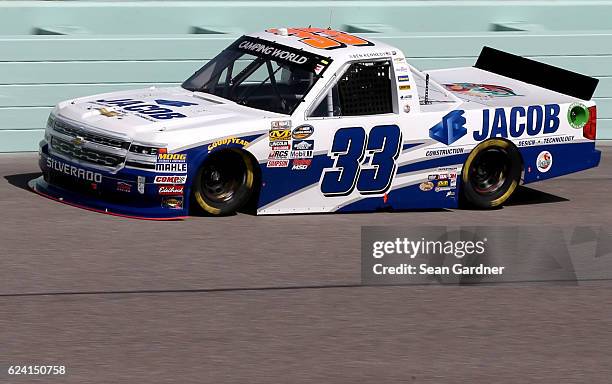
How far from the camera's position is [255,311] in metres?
7.22

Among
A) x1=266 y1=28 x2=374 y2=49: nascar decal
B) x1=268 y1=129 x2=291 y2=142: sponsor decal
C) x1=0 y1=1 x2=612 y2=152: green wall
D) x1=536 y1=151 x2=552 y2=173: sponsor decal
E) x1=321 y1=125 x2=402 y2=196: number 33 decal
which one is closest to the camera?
x1=268 y1=129 x2=291 y2=142: sponsor decal

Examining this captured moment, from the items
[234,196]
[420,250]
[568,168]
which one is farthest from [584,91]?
[234,196]

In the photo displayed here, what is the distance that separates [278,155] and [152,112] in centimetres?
98

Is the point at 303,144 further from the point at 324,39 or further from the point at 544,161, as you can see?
the point at 544,161

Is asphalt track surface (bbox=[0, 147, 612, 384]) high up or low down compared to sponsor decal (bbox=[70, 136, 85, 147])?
down

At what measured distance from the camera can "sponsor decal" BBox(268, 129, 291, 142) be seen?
30.3ft

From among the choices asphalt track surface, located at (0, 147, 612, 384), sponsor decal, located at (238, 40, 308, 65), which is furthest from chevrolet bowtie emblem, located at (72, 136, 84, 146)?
sponsor decal, located at (238, 40, 308, 65)

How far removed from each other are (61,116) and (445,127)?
2.97 m

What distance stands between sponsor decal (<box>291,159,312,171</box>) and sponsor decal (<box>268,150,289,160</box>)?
88mm

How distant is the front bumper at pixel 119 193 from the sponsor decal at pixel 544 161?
3161mm

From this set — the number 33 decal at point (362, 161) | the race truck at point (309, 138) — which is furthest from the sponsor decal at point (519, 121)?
the number 33 decal at point (362, 161)

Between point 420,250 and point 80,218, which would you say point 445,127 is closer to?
point 420,250

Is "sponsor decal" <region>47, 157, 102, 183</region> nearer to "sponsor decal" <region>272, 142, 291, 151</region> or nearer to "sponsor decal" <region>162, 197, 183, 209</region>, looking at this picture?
"sponsor decal" <region>162, 197, 183, 209</region>

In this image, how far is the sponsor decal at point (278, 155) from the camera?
926 centimetres
